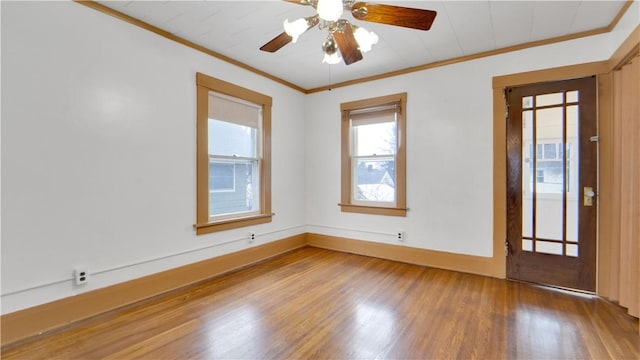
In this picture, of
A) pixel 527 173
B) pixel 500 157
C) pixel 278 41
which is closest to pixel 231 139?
pixel 278 41

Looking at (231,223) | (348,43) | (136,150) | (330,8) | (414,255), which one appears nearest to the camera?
(330,8)

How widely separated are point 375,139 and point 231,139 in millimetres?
2060

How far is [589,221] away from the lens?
9.18ft

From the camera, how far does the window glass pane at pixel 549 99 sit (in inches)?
117

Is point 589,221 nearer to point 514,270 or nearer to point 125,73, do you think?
point 514,270

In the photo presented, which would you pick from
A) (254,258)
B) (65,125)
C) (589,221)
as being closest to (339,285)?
(254,258)

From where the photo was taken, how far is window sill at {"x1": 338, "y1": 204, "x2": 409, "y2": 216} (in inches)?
154

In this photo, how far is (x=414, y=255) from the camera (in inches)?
149

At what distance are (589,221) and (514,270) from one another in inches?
33.9

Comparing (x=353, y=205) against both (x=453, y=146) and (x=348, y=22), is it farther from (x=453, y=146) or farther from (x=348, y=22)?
(x=348, y=22)

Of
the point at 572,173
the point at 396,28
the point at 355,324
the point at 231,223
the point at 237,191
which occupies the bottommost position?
the point at 355,324

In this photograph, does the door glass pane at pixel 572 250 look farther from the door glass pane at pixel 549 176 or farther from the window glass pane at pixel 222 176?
the window glass pane at pixel 222 176

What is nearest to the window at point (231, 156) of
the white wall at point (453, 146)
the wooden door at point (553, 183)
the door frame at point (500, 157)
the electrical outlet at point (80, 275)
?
the electrical outlet at point (80, 275)

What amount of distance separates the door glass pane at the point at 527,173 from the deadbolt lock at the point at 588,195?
1.41 feet
